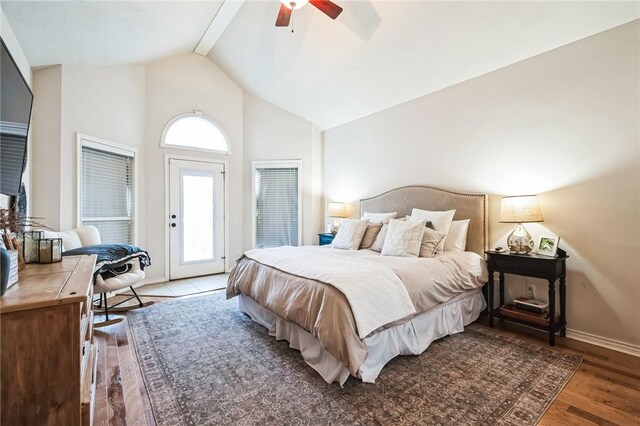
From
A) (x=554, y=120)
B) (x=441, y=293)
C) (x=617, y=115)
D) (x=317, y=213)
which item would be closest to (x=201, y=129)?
(x=317, y=213)

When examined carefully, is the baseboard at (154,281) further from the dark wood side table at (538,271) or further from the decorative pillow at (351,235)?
the dark wood side table at (538,271)

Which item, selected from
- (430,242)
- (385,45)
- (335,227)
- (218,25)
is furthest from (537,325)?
(218,25)

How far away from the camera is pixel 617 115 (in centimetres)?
246

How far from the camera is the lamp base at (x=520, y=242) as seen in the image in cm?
279

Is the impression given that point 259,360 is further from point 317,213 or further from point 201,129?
point 201,129

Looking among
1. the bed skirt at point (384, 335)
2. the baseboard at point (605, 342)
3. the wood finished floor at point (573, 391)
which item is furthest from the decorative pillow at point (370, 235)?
the baseboard at point (605, 342)

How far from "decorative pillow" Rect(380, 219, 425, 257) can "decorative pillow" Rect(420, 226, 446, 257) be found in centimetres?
6

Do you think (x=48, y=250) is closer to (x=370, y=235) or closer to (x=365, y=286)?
(x=365, y=286)

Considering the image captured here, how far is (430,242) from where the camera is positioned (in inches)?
117

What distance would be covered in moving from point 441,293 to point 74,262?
2755 mm

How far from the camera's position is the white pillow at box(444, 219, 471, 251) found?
10.7ft

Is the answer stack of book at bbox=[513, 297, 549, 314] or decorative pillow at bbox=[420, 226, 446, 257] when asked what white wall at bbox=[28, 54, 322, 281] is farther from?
stack of book at bbox=[513, 297, 549, 314]

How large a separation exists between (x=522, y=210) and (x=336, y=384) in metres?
2.29

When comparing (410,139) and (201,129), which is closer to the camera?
(410,139)
